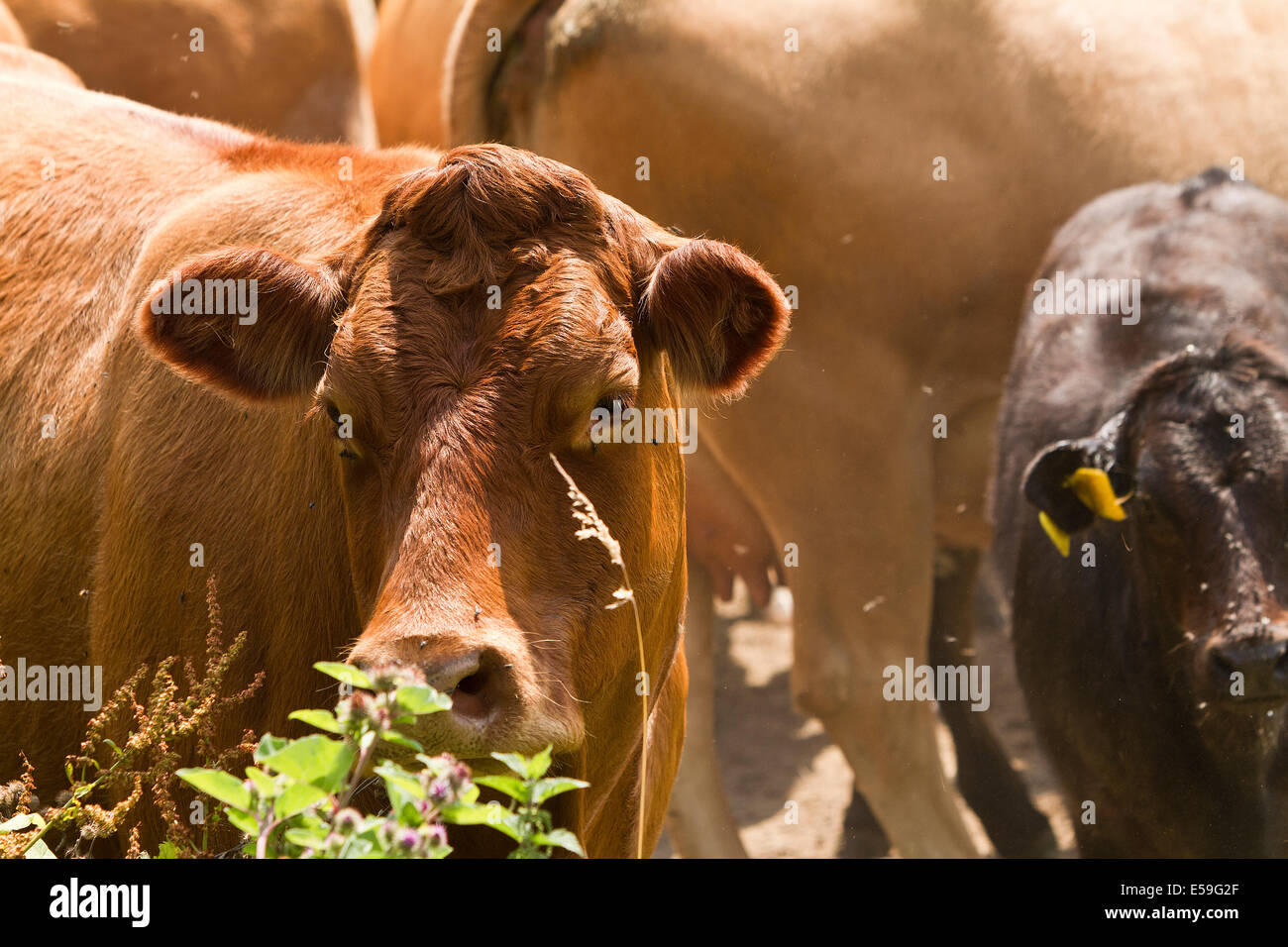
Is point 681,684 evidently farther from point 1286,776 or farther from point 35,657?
point 1286,776

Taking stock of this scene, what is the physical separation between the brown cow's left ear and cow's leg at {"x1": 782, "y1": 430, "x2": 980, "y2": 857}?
264 cm

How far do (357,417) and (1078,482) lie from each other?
2.10m

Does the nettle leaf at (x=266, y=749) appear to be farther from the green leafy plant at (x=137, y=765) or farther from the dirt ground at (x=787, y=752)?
the dirt ground at (x=787, y=752)

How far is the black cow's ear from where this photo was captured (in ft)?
11.8

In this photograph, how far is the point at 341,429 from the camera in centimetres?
231

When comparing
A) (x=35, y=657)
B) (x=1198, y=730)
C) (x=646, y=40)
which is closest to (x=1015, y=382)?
(x=1198, y=730)

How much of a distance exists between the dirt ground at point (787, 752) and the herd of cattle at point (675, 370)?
1.90ft

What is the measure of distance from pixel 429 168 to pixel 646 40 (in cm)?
279

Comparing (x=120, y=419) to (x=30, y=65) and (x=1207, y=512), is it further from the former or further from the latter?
(x=1207, y=512)

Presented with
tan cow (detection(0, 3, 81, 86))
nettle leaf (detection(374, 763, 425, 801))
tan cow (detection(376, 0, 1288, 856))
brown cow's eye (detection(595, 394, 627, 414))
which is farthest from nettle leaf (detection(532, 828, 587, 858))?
tan cow (detection(376, 0, 1288, 856))

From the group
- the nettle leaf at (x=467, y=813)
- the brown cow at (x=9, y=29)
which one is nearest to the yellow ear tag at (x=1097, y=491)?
the nettle leaf at (x=467, y=813)

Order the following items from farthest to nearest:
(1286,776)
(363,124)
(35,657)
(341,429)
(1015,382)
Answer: (363,124) → (1015,382) → (1286,776) → (35,657) → (341,429)

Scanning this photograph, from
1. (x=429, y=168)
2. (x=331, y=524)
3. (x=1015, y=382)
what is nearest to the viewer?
(x=429, y=168)

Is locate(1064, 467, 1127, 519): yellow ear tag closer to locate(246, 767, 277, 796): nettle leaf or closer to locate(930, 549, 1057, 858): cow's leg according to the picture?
locate(930, 549, 1057, 858): cow's leg
